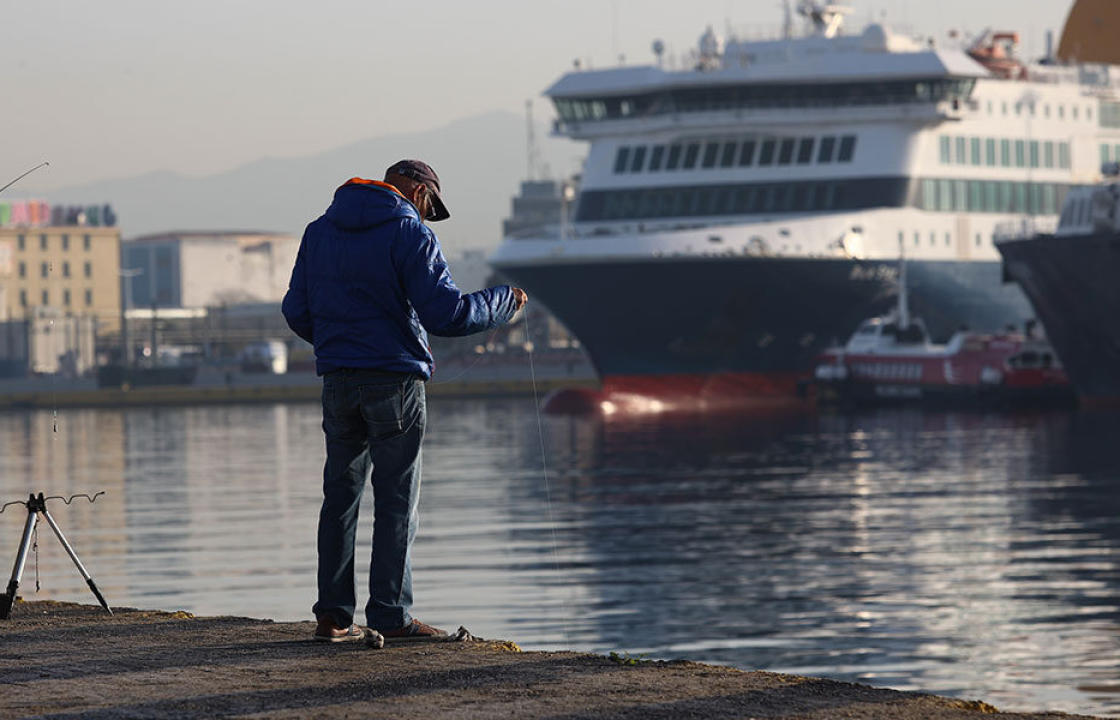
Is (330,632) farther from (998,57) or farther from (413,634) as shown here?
(998,57)

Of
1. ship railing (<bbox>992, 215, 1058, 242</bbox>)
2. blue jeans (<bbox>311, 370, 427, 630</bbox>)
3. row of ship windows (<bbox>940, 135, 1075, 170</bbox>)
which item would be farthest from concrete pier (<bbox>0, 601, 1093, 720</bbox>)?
row of ship windows (<bbox>940, 135, 1075, 170</bbox>)

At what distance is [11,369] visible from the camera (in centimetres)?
11881

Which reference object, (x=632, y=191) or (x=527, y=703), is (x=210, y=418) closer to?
(x=632, y=191)

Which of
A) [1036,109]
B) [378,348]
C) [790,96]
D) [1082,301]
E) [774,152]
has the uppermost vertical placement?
[1036,109]

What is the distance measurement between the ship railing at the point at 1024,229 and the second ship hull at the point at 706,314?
A: 3.78 meters

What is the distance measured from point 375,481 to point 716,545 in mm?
17125

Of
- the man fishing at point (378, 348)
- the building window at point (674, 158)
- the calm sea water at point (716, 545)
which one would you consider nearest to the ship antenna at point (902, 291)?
the building window at point (674, 158)

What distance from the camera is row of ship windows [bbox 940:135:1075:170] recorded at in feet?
224

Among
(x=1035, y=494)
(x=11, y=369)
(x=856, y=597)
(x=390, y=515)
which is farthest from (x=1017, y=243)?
(x=11, y=369)

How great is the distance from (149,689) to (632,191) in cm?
6052

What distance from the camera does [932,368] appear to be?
62.7m

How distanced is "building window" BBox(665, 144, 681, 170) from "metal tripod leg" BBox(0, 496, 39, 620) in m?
58.2

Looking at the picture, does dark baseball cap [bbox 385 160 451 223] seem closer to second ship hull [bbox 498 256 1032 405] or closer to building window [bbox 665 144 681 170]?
second ship hull [bbox 498 256 1032 405]

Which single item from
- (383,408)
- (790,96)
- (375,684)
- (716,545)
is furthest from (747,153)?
(375,684)
